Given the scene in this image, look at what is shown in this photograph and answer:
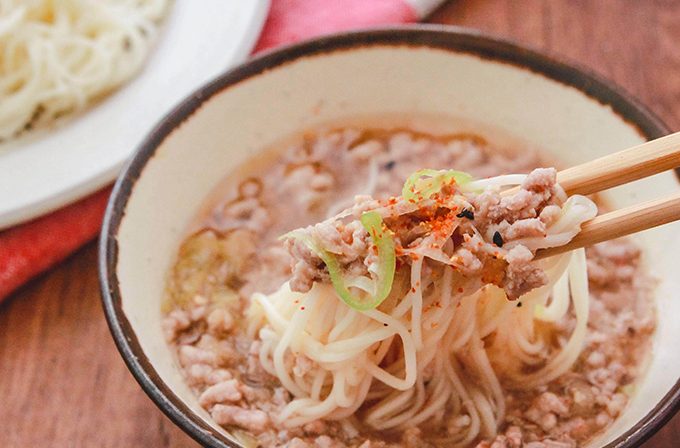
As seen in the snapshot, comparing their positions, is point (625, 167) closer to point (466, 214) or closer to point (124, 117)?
point (466, 214)

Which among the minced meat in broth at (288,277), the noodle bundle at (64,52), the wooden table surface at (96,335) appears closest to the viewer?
the minced meat in broth at (288,277)

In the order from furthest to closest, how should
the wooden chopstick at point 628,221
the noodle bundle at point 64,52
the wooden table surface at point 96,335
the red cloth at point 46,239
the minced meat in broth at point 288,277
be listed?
the noodle bundle at point 64,52
the red cloth at point 46,239
the wooden table surface at point 96,335
the minced meat in broth at point 288,277
the wooden chopstick at point 628,221

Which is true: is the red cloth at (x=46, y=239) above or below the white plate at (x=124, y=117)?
below

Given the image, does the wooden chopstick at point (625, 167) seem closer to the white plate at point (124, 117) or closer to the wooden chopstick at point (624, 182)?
the wooden chopstick at point (624, 182)

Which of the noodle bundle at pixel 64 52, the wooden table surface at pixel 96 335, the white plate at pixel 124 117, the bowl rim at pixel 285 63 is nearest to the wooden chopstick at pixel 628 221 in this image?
the bowl rim at pixel 285 63

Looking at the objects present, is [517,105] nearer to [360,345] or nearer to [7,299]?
[360,345]

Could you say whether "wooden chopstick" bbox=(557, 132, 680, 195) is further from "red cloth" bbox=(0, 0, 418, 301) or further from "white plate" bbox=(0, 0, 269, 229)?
"red cloth" bbox=(0, 0, 418, 301)

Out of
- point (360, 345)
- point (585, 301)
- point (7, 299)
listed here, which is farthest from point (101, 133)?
point (585, 301)
